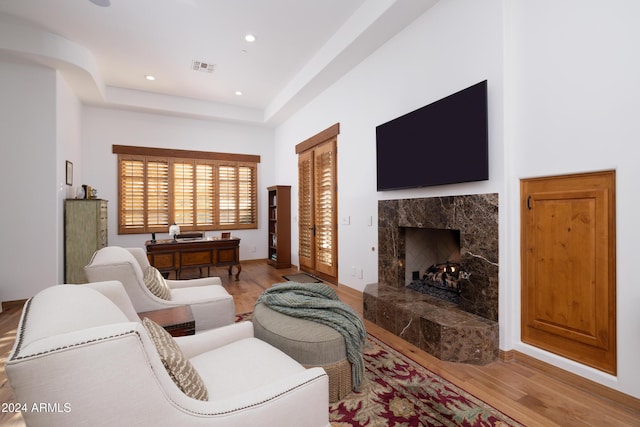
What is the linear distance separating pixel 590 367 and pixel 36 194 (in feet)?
20.4

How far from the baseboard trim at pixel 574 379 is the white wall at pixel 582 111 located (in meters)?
0.04

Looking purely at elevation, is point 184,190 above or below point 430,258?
above

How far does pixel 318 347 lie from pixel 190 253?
386 centimetres

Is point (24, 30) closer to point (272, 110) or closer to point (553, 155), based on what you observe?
point (272, 110)

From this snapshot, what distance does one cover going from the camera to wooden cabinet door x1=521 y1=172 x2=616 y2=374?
1922mm

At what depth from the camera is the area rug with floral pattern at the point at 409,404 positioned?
1706 millimetres

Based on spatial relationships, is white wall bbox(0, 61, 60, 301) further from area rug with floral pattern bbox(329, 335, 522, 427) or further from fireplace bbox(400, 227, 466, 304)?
fireplace bbox(400, 227, 466, 304)

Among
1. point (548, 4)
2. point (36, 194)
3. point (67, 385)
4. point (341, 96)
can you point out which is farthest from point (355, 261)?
point (36, 194)

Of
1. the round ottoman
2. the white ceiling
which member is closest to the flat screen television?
the white ceiling

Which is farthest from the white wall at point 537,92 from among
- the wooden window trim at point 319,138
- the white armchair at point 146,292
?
the white armchair at point 146,292

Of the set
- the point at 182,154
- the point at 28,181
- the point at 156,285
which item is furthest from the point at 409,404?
the point at 182,154

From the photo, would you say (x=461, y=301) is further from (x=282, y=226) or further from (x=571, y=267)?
(x=282, y=226)

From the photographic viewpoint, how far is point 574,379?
2.04 meters

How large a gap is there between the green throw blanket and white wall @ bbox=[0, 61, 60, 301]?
3.74 m
